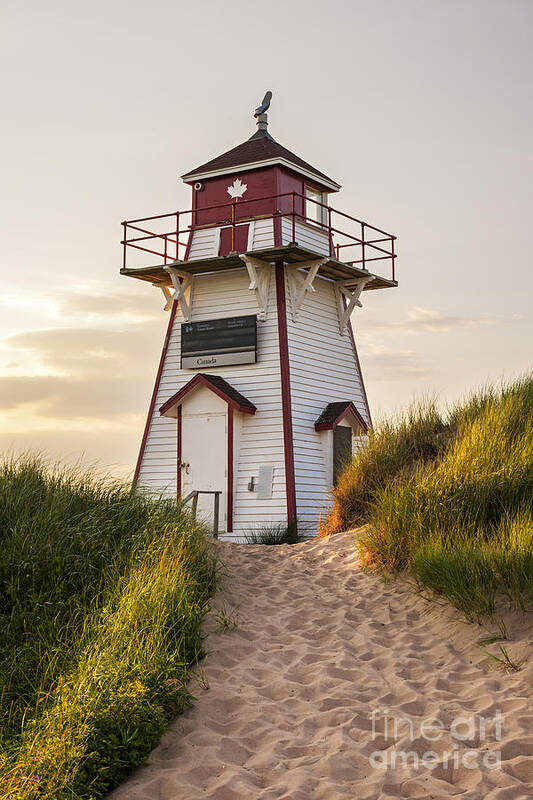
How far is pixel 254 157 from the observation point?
20.0 meters

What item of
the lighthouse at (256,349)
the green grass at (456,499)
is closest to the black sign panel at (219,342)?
the lighthouse at (256,349)

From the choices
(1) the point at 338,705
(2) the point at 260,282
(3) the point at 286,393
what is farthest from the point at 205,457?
(1) the point at 338,705

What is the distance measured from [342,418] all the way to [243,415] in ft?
7.74

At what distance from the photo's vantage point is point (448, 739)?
7.38 meters

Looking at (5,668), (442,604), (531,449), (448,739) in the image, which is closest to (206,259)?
(531,449)

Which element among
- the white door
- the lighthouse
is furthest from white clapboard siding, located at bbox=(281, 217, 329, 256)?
the white door

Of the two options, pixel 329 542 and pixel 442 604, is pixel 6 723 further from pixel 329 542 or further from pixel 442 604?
pixel 329 542

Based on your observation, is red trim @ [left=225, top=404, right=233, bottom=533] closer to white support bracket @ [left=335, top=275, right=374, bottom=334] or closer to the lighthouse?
the lighthouse

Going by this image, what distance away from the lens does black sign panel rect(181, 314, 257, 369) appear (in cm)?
1911

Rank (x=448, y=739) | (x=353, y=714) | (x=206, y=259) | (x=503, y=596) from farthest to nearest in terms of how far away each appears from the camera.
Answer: (x=206, y=259) → (x=503, y=596) → (x=353, y=714) → (x=448, y=739)

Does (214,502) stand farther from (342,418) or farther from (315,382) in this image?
(315,382)

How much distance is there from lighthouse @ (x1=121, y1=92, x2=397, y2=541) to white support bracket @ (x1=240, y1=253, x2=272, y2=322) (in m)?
0.03

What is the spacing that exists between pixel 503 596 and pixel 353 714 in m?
3.00

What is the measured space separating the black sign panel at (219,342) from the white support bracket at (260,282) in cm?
26
